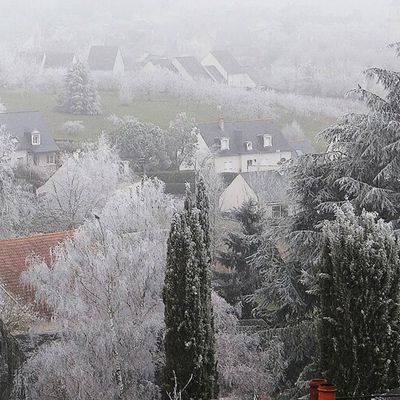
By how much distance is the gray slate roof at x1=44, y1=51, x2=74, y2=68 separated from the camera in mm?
75938

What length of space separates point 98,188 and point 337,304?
2259 centimetres

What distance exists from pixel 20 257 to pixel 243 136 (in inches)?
1112

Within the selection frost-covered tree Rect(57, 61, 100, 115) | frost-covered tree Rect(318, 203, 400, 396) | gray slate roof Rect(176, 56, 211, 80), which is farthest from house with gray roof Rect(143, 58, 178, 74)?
frost-covered tree Rect(318, 203, 400, 396)

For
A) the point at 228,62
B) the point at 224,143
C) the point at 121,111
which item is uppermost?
the point at 228,62

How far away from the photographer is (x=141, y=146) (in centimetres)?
4422

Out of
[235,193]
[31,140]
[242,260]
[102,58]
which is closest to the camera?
[242,260]

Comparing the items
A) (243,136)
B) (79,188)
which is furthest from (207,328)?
(243,136)

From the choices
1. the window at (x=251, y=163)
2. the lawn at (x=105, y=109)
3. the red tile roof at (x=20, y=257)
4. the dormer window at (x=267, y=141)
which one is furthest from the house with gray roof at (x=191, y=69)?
the red tile roof at (x=20, y=257)

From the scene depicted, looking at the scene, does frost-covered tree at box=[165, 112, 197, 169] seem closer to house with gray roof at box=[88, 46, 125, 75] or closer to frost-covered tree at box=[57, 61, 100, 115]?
frost-covered tree at box=[57, 61, 100, 115]

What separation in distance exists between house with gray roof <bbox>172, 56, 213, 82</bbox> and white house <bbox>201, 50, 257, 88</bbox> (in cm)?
168

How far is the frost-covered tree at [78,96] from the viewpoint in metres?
55.5

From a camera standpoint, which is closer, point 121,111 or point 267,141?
point 267,141

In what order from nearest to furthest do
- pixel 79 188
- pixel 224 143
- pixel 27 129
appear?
pixel 79 188 < pixel 27 129 < pixel 224 143

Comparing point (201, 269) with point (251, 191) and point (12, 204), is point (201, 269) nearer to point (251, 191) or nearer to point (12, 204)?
point (12, 204)
